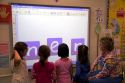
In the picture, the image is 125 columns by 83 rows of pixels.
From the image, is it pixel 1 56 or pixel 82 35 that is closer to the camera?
pixel 1 56

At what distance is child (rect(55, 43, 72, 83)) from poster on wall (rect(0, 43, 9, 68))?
1.92 feet

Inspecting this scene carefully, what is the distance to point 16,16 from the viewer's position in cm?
289

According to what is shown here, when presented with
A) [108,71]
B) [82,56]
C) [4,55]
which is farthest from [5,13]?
[108,71]

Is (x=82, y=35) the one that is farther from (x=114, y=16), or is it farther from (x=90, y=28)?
(x=114, y=16)

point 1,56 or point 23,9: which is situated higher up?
point 23,9

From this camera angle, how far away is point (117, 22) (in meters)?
3.83

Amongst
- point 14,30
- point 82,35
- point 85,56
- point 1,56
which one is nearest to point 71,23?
point 82,35

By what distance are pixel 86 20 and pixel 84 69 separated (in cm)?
93

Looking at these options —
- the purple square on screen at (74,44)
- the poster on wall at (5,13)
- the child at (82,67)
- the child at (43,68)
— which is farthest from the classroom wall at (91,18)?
the child at (82,67)

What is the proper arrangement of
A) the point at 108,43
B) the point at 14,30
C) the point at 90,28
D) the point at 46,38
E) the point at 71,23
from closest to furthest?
the point at 108,43 → the point at 14,30 → the point at 46,38 → the point at 71,23 → the point at 90,28

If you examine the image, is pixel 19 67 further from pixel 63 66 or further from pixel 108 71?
pixel 108 71

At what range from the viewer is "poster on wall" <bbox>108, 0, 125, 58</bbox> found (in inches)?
150

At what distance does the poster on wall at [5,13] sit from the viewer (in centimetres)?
276

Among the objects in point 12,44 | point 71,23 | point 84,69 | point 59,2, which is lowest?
point 84,69
